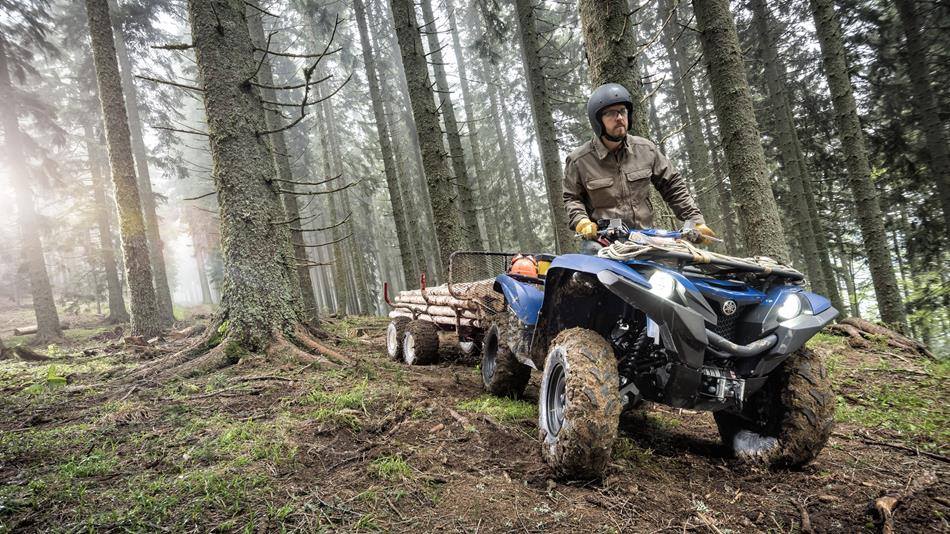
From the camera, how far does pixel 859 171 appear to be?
25.1 ft

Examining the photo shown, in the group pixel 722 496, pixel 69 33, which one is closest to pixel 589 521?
pixel 722 496

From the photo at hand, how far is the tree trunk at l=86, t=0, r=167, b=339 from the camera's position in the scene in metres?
9.62

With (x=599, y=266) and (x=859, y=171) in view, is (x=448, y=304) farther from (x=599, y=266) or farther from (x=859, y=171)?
(x=859, y=171)

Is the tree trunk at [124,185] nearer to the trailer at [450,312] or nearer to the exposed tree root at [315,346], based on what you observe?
the trailer at [450,312]

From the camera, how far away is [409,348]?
6.88 m

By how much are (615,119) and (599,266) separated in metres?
1.59

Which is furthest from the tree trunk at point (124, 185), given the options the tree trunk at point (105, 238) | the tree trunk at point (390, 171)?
the tree trunk at point (105, 238)

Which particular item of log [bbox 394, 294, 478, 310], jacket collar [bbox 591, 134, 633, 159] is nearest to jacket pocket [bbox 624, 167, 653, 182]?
jacket collar [bbox 591, 134, 633, 159]

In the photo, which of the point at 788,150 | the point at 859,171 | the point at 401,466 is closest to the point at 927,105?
the point at 859,171

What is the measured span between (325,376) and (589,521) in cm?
328

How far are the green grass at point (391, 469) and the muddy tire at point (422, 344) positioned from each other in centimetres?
377

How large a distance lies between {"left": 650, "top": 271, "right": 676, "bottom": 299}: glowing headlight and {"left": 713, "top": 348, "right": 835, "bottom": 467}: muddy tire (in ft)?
3.61

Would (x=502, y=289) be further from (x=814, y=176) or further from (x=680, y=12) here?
(x=680, y=12)

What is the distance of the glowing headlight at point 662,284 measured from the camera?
8.14 ft
